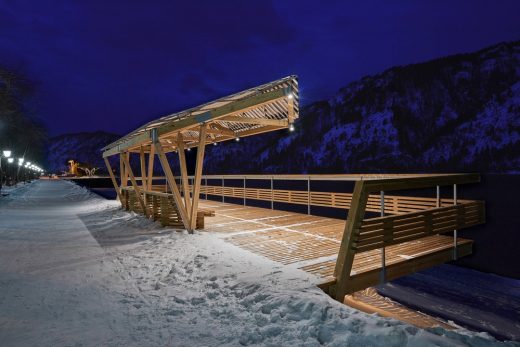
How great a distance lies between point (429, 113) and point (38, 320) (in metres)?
109

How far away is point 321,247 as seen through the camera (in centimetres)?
675

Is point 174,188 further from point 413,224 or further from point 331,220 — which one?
point 413,224

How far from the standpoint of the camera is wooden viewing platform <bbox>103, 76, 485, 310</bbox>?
16.3 ft

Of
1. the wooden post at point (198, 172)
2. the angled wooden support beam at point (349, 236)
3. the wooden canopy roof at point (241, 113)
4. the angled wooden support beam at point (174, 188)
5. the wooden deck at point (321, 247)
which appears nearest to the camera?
the angled wooden support beam at point (349, 236)

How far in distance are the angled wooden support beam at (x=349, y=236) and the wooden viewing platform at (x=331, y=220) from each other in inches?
0.6

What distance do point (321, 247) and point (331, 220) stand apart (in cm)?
351

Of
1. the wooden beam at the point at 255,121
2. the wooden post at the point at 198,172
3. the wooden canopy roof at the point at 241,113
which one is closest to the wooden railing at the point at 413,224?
the wooden canopy roof at the point at 241,113

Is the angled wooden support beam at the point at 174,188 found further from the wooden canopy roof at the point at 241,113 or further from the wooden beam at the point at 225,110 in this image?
the wooden beam at the point at 225,110

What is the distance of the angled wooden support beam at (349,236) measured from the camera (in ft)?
15.4

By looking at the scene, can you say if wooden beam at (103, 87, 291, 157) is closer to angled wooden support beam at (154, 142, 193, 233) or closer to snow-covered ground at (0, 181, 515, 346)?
angled wooden support beam at (154, 142, 193, 233)

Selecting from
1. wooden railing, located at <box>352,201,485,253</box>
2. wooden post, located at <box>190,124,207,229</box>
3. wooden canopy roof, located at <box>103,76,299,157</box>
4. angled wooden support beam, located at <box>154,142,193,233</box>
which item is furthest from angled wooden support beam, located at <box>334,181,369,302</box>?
angled wooden support beam, located at <box>154,142,193,233</box>

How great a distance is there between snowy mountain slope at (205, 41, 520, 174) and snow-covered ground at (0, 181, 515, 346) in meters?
85.3

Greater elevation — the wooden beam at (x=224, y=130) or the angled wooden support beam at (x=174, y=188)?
the wooden beam at (x=224, y=130)

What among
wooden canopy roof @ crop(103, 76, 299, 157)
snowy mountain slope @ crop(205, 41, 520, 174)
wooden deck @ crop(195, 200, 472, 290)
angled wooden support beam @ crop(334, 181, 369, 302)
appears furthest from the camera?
snowy mountain slope @ crop(205, 41, 520, 174)
